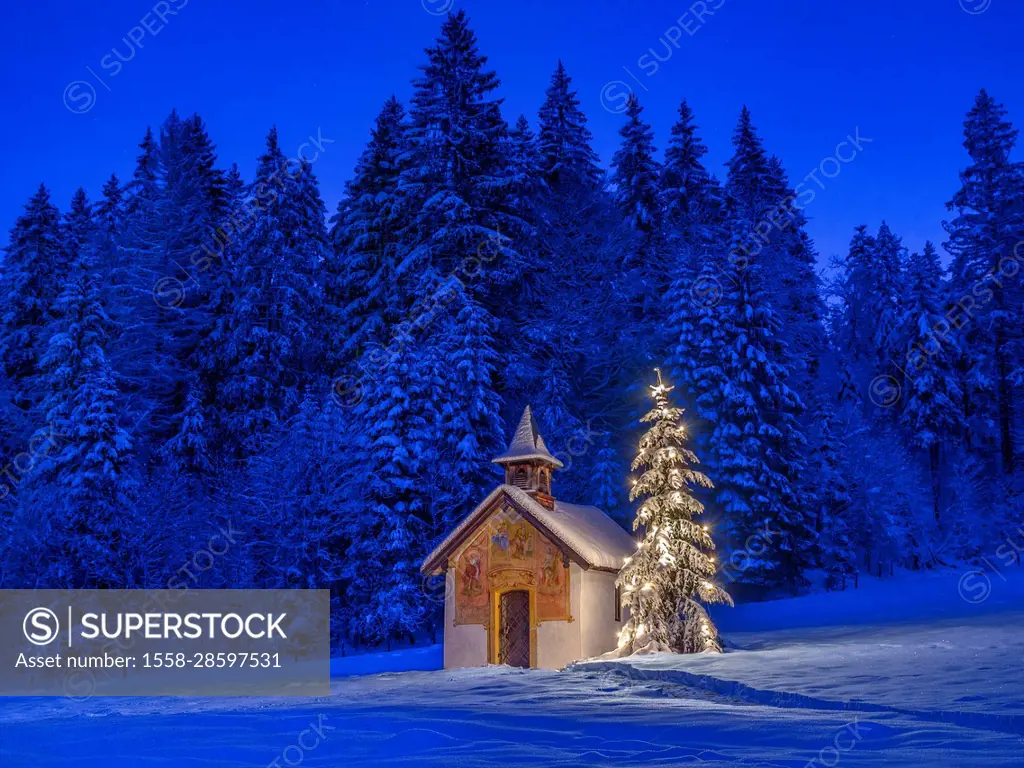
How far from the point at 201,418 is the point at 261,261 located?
9.14 m

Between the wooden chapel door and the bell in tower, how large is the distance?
2875mm

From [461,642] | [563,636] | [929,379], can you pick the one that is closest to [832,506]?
[929,379]

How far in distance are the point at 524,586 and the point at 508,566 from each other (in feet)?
2.33

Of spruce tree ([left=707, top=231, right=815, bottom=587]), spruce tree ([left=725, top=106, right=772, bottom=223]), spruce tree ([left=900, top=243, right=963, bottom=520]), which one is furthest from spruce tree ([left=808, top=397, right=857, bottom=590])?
spruce tree ([left=725, top=106, right=772, bottom=223])

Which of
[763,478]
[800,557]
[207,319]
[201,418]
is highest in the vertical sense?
[207,319]

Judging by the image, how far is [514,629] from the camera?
25453 millimetres

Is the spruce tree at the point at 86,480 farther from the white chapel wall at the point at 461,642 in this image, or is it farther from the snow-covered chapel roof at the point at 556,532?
the white chapel wall at the point at 461,642

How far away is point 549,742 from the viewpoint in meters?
11.4

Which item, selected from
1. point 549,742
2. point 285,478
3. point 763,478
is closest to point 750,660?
point 549,742

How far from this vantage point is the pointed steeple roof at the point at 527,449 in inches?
1070

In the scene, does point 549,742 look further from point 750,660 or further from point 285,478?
point 285,478

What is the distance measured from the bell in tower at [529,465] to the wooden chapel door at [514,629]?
2.88 metres

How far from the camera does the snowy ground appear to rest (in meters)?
10.4

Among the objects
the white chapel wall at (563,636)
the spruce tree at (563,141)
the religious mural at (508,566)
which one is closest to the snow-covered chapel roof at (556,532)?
the religious mural at (508,566)
